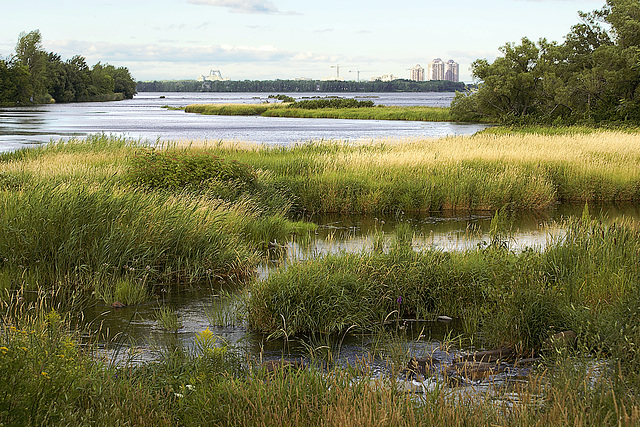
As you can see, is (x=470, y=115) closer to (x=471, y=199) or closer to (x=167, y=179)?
(x=471, y=199)

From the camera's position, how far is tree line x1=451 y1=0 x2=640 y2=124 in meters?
48.7

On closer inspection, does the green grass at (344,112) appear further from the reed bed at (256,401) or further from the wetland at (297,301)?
the reed bed at (256,401)

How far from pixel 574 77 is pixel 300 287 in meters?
51.2

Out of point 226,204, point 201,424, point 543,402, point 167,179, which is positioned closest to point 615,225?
point 543,402

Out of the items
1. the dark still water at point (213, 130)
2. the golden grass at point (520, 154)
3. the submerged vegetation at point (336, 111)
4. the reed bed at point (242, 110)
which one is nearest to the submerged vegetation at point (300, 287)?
the golden grass at point (520, 154)

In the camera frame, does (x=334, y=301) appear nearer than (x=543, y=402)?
No

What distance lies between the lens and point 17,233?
35.6ft

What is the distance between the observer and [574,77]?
53.4 metres

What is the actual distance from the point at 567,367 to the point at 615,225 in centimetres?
717

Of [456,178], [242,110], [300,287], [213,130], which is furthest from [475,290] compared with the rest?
[242,110]

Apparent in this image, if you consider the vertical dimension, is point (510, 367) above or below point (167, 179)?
below

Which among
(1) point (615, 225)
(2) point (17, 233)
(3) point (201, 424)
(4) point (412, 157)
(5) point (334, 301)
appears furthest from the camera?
(4) point (412, 157)

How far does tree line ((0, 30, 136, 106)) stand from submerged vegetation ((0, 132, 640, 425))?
109513 millimetres

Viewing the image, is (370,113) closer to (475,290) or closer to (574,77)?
(574,77)
